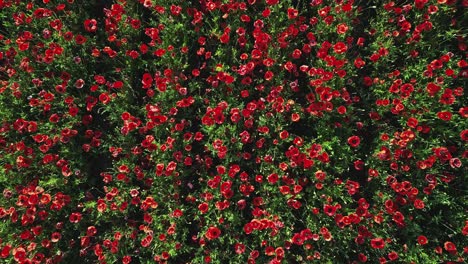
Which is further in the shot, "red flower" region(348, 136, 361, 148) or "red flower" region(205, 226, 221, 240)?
"red flower" region(348, 136, 361, 148)

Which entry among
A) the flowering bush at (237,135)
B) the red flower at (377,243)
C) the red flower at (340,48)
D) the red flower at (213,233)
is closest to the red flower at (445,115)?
the flowering bush at (237,135)

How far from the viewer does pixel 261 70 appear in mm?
3828

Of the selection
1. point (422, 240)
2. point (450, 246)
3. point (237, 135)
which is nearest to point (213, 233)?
point (237, 135)

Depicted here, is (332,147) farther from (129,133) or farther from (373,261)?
(129,133)

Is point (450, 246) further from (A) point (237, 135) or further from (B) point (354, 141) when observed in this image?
(A) point (237, 135)

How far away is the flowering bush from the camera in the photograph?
3404 millimetres

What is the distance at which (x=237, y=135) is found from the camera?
3.61 metres

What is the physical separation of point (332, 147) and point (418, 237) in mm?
1055

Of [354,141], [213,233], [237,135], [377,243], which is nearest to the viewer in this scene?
[377,243]

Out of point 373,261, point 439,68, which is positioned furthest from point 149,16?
point 373,261

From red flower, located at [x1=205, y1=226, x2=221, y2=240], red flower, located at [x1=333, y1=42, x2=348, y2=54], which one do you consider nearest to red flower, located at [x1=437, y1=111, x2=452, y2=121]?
red flower, located at [x1=333, y1=42, x2=348, y2=54]

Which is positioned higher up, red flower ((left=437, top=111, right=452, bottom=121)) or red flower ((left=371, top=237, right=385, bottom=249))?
red flower ((left=437, top=111, right=452, bottom=121))

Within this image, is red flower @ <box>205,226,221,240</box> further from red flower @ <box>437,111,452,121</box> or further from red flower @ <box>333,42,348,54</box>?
red flower @ <box>437,111,452,121</box>

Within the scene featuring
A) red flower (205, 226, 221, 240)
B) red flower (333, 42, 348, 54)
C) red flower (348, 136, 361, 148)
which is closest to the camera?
red flower (205, 226, 221, 240)
